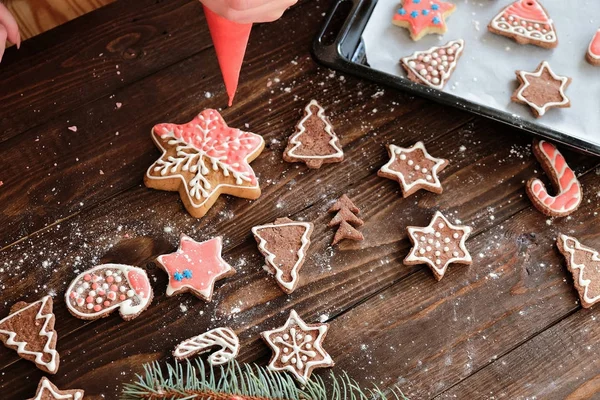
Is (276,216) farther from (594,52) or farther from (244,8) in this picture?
(594,52)

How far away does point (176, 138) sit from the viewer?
152 cm

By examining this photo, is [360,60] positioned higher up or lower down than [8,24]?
lower down

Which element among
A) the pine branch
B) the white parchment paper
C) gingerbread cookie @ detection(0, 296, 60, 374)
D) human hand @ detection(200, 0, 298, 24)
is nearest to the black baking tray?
the white parchment paper

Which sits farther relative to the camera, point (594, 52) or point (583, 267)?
point (594, 52)

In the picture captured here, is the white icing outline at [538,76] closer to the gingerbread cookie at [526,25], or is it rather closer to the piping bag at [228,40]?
the gingerbread cookie at [526,25]

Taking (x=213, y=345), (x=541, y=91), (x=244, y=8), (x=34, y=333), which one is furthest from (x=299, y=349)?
(x=541, y=91)

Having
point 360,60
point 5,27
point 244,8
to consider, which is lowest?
point 360,60

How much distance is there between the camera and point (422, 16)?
1.64 metres

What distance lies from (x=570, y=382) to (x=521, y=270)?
246 millimetres

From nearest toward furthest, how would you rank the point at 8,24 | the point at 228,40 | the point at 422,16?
the point at 228,40, the point at 8,24, the point at 422,16

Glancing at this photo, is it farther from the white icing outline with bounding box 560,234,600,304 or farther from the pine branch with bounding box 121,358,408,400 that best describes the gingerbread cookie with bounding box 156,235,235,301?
the white icing outline with bounding box 560,234,600,304

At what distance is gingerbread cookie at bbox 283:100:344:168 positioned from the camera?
1.52 meters

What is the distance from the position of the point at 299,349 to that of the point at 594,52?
3.25 feet

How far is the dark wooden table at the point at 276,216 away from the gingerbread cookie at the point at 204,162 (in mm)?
38
